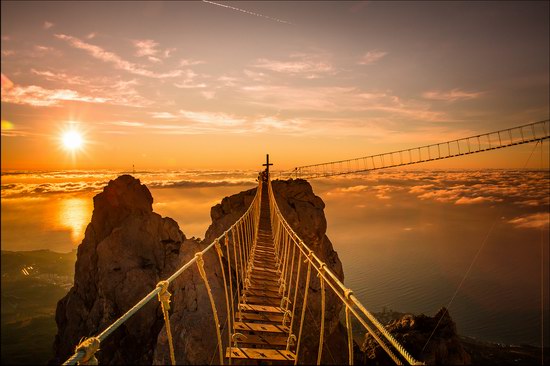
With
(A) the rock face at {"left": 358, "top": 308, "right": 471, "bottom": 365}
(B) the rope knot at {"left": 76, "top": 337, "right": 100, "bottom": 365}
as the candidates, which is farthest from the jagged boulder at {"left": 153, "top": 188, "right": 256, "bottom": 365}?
(A) the rock face at {"left": 358, "top": 308, "right": 471, "bottom": 365}

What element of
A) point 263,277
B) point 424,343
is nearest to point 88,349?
point 263,277

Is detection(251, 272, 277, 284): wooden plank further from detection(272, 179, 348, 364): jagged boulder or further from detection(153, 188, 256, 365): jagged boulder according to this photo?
detection(272, 179, 348, 364): jagged boulder

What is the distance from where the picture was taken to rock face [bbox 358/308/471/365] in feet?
50.8

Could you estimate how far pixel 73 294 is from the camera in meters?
25.2

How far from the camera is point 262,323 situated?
16.0ft

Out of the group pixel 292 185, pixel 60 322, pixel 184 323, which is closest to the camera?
pixel 184 323

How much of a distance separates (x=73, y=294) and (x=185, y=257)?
650 inches

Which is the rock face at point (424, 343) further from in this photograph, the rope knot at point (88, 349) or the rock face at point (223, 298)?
the rope knot at point (88, 349)

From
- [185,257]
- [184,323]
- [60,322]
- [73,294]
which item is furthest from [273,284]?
[60,322]

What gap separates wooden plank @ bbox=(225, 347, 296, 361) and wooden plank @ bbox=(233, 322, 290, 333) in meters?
0.40

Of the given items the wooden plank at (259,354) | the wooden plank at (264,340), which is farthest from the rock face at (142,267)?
the wooden plank at (259,354)

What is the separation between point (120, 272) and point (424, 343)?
747 inches

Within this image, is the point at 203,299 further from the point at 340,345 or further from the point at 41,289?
the point at 41,289

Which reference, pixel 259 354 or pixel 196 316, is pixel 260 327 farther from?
pixel 196 316
